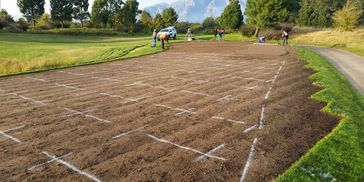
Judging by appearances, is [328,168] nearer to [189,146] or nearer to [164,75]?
[189,146]

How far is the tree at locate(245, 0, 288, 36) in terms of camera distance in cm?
5638

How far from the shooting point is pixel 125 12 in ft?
303

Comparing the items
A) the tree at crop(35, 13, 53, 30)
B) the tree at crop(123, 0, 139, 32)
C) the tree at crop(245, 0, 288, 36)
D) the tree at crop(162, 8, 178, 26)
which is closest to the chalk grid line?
the tree at crop(245, 0, 288, 36)

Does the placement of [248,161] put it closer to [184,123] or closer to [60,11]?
[184,123]

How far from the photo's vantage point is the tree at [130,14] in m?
92.6

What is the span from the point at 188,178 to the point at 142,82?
11.0 metres

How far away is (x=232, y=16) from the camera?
239 ft

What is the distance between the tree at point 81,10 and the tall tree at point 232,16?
50116mm

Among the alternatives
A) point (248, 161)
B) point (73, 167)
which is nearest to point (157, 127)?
point (73, 167)

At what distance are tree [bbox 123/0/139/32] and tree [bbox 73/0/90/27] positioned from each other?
60.0 ft

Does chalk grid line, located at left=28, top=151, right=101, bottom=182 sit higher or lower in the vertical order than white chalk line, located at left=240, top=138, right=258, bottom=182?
lower

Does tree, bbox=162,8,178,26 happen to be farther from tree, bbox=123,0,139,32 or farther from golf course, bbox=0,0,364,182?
golf course, bbox=0,0,364,182

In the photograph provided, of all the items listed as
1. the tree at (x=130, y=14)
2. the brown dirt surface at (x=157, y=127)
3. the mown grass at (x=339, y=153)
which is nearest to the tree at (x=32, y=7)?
the tree at (x=130, y=14)

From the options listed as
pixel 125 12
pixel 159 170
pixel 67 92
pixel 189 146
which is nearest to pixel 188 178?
pixel 159 170
